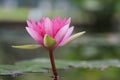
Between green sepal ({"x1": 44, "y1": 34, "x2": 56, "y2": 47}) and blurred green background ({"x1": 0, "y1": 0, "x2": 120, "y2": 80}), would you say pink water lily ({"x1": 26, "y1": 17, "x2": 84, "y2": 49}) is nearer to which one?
green sepal ({"x1": 44, "y1": 34, "x2": 56, "y2": 47})

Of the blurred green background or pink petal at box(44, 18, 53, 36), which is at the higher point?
the blurred green background

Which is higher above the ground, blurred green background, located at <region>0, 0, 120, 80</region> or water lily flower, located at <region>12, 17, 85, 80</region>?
blurred green background, located at <region>0, 0, 120, 80</region>

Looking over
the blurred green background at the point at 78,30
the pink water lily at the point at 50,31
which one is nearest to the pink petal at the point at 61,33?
the pink water lily at the point at 50,31

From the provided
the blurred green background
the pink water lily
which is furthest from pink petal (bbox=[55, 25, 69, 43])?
the blurred green background

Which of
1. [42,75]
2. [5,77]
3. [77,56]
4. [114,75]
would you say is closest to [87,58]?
[77,56]

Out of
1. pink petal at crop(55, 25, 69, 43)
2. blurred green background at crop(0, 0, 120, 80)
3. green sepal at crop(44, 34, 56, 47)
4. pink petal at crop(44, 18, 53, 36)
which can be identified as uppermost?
blurred green background at crop(0, 0, 120, 80)

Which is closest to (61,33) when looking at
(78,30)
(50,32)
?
(50,32)

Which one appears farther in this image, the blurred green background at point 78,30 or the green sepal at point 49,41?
the blurred green background at point 78,30

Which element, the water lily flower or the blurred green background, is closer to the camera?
the water lily flower

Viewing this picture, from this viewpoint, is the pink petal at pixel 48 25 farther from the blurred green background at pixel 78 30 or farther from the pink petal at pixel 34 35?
the blurred green background at pixel 78 30
